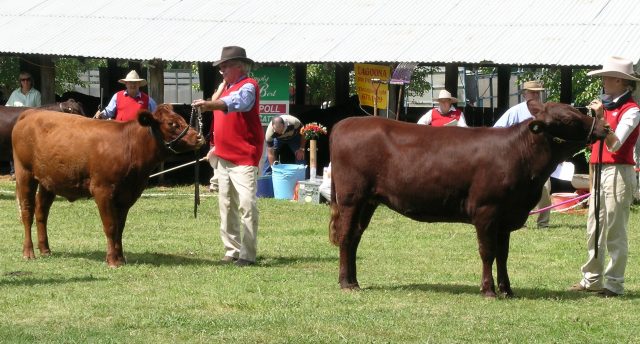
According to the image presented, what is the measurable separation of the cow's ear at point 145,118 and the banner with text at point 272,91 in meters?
9.95

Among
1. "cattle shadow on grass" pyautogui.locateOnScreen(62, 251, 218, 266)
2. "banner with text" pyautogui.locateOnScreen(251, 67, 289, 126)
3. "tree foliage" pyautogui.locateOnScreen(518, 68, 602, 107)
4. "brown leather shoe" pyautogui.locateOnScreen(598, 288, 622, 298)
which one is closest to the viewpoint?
"brown leather shoe" pyautogui.locateOnScreen(598, 288, 622, 298)

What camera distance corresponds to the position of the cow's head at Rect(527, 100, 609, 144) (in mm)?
9984

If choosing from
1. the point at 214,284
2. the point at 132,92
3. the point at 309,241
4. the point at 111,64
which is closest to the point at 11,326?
the point at 214,284

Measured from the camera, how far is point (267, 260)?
12914 mm

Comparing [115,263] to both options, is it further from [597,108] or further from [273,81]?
[273,81]

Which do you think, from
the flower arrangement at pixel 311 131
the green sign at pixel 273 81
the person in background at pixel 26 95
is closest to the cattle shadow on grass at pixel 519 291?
the flower arrangement at pixel 311 131

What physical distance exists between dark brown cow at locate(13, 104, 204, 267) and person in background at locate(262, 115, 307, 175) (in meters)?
8.20

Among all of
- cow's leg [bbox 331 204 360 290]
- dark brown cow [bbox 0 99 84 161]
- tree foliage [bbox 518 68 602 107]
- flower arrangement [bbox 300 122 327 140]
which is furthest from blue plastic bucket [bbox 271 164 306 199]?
cow's leg [bbox 331 204 360 290]

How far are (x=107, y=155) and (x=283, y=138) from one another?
9208mm

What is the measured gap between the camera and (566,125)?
10.1 meters

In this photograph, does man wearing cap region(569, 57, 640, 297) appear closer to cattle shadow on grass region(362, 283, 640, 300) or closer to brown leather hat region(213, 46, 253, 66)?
cattle shadow on grass region(362, 283, 640, 300)

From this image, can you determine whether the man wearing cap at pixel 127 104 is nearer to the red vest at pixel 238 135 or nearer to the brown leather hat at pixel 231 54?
the red vest at pixel 238 135

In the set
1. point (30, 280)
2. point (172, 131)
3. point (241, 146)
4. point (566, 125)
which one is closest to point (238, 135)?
point (241, 146)

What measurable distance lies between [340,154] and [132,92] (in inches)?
293
